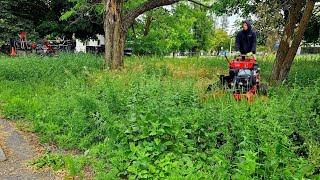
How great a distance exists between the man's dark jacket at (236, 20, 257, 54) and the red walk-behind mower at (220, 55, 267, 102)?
67 centimetres

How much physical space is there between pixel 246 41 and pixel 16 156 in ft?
18.5

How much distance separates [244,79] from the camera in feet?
22.2

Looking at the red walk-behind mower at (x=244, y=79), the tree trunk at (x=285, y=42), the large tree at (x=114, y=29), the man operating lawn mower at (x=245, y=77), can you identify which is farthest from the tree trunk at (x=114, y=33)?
the red walk-behind mower at (x=244, y=79)

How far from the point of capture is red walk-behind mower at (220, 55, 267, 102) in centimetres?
666

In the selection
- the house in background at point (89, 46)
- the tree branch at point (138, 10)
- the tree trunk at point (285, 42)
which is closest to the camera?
the tree trunk at point (285, 42)

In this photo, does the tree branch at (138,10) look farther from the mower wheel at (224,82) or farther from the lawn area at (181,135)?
the lawn area at (181,135)

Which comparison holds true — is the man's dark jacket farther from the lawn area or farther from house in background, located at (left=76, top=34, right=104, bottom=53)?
house in background, located at (left=76, top=34, right=104, bottom=53)

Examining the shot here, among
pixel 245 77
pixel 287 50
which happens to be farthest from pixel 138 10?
pixel 245 77

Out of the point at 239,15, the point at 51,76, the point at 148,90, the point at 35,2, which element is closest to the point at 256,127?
the point at 148,90

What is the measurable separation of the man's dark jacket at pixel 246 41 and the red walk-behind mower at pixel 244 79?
67cm

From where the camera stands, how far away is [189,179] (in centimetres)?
346

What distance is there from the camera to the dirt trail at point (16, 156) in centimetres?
436

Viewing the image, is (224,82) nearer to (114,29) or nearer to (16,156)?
(16,156)

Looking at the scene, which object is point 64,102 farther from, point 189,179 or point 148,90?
point 189,179
